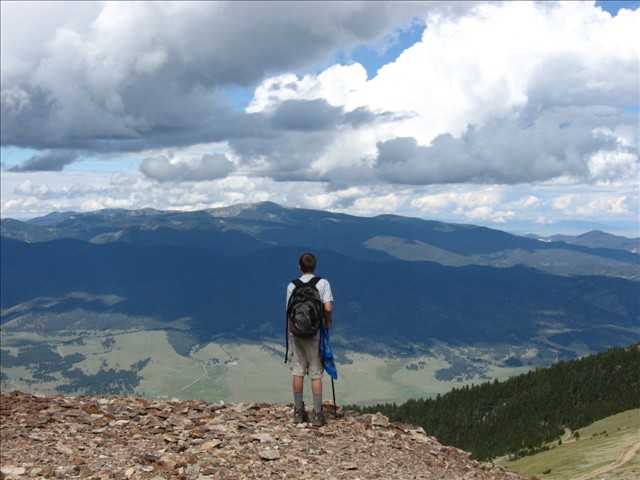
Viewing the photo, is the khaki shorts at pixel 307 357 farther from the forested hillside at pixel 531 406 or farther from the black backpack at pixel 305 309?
the forested hillside at pixel 531 406

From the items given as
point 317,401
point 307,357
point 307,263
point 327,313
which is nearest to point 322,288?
point 327,313

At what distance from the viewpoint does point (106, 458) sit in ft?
57.4

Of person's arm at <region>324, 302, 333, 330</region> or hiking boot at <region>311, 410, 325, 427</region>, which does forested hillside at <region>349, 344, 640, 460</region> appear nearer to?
hiking boot at <region>311, 410, 325, 427</region>

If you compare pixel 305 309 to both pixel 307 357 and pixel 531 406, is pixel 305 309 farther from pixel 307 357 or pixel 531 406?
pixel 531 406

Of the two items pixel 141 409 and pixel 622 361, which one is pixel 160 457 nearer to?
pixel 141 409

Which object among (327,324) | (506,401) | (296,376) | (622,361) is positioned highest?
(327,324)

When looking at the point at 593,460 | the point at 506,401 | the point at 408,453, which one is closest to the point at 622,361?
the point at 506,401

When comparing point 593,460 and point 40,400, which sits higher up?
point 40,400

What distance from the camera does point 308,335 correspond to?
20062 millimetres

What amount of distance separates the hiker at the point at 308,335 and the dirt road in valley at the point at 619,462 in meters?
12.7

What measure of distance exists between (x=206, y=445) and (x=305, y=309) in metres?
5.30

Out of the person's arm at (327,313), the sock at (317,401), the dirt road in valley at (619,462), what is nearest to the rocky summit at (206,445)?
the sock at (317,401)

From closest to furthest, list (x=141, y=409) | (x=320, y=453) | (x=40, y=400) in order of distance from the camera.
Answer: (x=320, y=453)
(x=141, y=409)
(x=40, y=400)

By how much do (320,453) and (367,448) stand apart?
6.29ft
